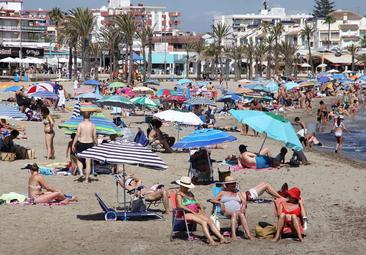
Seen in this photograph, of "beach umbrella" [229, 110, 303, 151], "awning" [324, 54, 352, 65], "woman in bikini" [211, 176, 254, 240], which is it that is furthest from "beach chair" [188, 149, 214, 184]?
"awning" [324, 54, 352, 65]

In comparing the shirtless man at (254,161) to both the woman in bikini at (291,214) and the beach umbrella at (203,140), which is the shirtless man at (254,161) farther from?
the woman in bikini at (291,214)

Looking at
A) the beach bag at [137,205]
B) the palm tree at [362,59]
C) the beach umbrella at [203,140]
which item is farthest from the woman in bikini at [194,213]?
the palm tree at [362,59]

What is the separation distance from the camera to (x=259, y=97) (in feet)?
111

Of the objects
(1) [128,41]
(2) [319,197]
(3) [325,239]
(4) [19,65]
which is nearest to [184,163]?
(2) [319,197]

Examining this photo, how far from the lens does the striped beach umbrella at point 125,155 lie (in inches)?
349

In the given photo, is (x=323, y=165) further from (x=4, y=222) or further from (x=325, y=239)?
(x=4, y=222)

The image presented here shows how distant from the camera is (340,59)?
84688 millimetres

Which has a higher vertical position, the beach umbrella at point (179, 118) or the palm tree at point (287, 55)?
the palm tree at point (287, 55)

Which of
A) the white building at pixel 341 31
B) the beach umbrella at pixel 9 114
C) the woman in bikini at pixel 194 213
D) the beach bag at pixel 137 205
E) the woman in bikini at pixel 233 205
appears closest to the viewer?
the woman in bikini at pixel 194 213

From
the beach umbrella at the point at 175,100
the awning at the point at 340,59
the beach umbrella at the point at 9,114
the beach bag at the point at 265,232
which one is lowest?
the beach bag at the point at 265,232

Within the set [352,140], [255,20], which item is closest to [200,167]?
[352,140]

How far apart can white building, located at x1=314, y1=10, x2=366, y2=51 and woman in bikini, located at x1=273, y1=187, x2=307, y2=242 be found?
9657cm

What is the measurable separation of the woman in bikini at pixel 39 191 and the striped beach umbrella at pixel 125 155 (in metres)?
1.57

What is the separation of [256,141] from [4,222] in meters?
13.4
